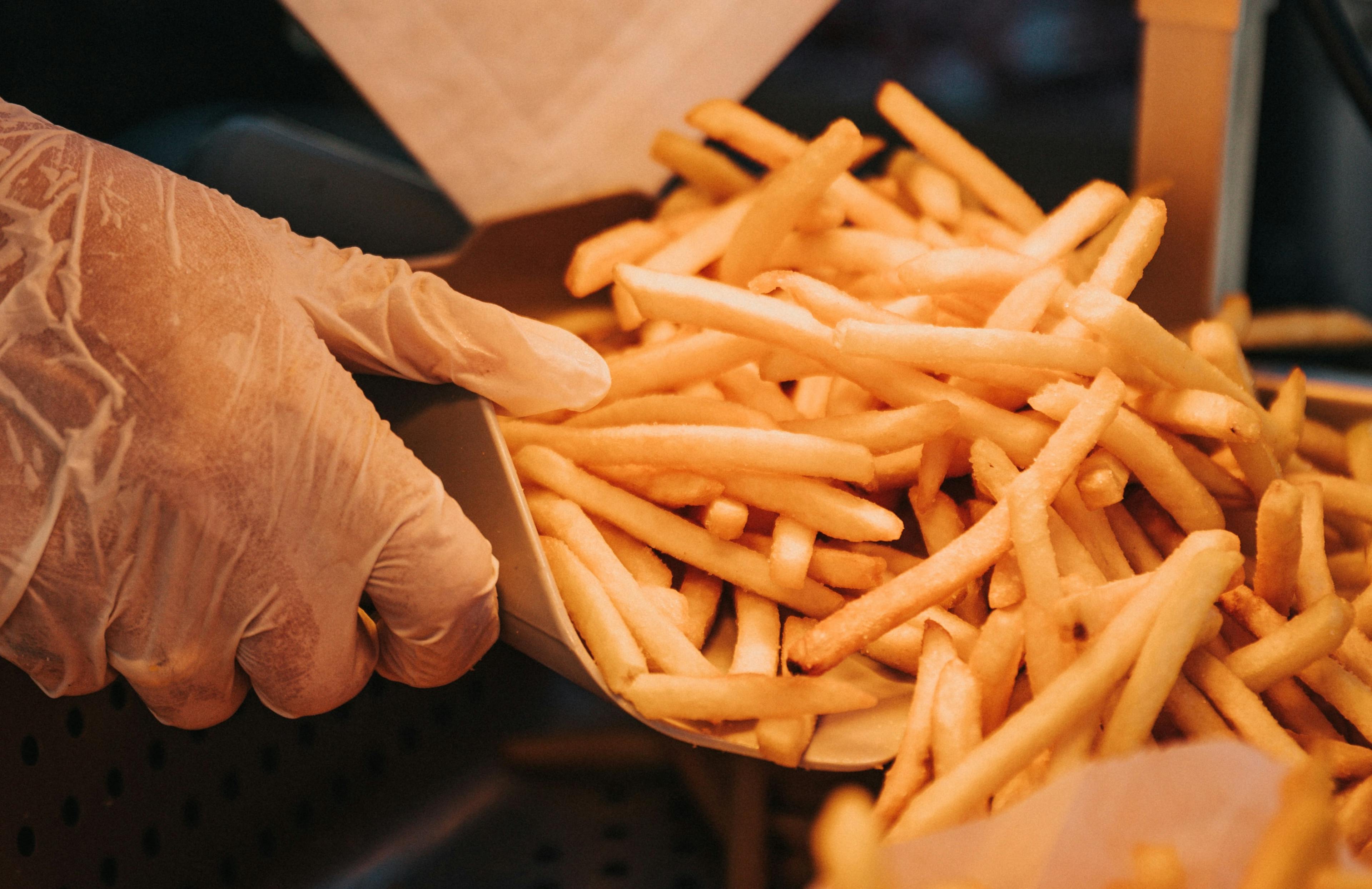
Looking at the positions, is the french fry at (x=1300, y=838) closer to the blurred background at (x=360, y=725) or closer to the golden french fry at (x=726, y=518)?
the golden french fry at (x=726, y=518)

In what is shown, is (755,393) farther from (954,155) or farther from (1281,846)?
(1281,846)

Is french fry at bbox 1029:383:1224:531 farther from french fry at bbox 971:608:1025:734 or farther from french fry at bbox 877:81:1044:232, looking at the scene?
french fry at bbox 877:81:1044:232

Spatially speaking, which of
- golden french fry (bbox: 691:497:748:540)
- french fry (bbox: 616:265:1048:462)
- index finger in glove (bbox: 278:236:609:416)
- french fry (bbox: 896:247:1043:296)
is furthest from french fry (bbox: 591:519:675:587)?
french fry (bbox: 896:247:1043:296)

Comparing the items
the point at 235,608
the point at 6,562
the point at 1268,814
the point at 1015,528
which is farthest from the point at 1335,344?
the point at 6,562

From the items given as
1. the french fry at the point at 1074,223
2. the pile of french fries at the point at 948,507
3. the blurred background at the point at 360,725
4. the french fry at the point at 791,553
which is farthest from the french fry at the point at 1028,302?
the blurred background at the point at 360,725

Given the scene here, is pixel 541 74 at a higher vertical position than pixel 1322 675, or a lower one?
higher

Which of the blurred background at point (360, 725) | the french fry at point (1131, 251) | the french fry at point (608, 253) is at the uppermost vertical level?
the french fry at point (1131, 251)

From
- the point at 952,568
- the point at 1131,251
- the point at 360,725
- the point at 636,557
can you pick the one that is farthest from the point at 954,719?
the point at 360,725
